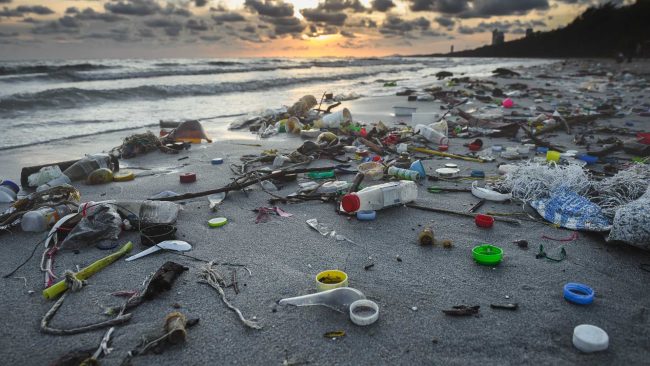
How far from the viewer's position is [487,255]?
3117mm

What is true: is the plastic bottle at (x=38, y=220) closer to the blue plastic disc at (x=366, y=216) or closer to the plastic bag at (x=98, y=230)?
the plastic bag at (x=98, y=230)

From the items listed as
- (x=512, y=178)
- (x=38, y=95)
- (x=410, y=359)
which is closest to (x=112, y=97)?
(x=38, y=95)

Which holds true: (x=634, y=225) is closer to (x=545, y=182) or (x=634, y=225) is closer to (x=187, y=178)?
(x=545, y=182)

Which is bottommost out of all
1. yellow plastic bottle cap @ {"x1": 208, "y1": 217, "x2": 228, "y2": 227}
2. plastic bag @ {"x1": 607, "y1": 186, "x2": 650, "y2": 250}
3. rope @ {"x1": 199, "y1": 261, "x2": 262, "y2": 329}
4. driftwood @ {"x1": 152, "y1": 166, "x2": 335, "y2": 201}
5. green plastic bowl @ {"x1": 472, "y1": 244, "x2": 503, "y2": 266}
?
rope @ {"x1": 199, "y1": 261, "x2": 262, "y2": 329}

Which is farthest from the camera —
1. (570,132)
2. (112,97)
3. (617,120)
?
(112,97)

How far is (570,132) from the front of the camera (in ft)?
27.1

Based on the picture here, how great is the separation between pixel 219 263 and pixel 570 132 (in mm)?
7766

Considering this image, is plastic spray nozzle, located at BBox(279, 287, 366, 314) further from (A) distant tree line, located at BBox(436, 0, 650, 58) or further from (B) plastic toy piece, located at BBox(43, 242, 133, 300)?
(A) distant tree line, located at BBox(436, 0, 650, 58)

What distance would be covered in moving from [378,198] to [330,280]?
1.63 meters

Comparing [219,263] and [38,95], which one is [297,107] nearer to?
[219,263]

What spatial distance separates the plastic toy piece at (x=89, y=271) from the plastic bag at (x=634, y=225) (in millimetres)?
3944

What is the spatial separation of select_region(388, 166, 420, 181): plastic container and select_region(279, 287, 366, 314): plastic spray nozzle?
2.84 meters

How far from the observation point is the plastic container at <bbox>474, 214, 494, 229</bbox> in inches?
151

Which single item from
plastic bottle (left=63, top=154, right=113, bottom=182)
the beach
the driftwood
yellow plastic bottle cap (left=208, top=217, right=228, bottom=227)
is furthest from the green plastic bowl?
plastic bottle (left=63, top=154, right=113, bottom=182)
